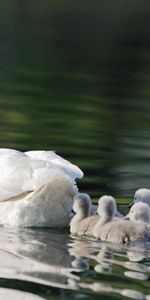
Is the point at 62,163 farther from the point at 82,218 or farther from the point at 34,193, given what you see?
the point at 82,218

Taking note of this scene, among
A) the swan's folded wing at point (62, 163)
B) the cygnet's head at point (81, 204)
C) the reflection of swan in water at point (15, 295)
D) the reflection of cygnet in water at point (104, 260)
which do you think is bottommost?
the reflection of cygnet in water at point (104, 260)

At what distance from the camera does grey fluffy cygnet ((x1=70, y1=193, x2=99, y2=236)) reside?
30.2 feet

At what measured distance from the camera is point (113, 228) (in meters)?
8.88

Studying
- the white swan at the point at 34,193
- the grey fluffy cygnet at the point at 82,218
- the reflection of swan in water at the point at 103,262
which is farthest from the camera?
the white swan at the point at 34,193

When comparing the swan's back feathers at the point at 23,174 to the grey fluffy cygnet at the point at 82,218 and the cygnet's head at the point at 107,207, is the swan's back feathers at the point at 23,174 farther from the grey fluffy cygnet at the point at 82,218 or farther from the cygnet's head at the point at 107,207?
the cygnet's head at the point at 107,207

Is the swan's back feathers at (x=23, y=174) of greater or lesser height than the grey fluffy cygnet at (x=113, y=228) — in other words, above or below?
above

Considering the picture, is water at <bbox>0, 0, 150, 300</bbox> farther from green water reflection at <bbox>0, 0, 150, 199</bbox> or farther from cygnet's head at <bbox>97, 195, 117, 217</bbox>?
cygnet's head at <bbox>97, 195, 117, 217</bbox>

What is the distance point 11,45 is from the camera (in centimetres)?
2994

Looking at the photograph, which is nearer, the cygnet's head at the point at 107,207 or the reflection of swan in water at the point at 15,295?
the reflection of swan in water at the point at 15,295

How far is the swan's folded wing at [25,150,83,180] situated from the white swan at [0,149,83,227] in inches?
3.5

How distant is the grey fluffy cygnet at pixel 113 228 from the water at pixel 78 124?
9 centimetres

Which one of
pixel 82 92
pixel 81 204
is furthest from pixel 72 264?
pixel 82 92

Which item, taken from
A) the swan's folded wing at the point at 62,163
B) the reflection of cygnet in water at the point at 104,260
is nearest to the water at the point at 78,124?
the reflection of cygnet in water at the point at 104,260

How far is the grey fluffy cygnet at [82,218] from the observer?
9219mm
